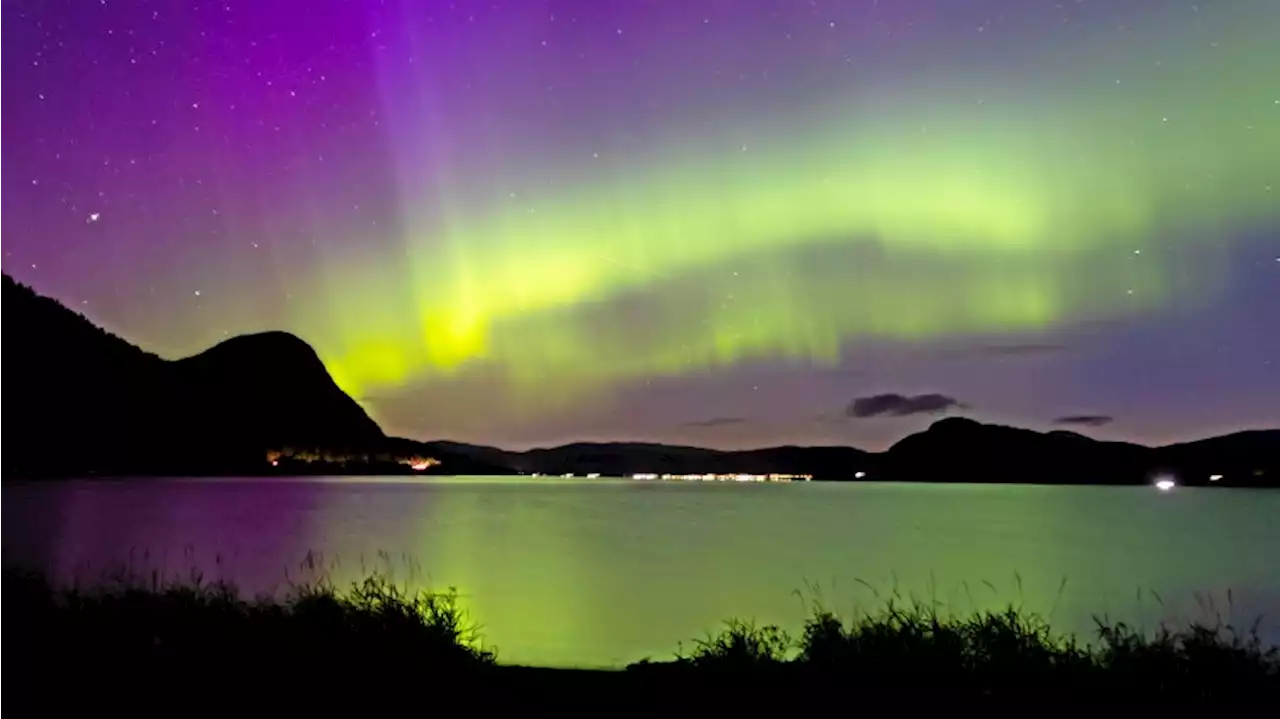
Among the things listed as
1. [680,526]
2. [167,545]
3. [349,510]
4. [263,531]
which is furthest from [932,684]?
[349,510]

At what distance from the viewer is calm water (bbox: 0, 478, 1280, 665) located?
29219 millimetres

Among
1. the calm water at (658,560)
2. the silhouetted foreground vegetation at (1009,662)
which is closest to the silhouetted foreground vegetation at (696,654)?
the silhouetted foreground vegetation at (1009,662)

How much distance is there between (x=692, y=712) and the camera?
269 inches

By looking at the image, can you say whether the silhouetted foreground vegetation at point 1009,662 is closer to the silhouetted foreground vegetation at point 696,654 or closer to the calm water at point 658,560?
the silhouetted foreground vegetation at point 696,654

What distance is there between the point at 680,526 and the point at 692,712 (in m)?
74.6

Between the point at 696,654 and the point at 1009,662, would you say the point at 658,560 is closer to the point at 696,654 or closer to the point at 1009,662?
the point at 696,654

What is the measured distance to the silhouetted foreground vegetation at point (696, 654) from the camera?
7.88m

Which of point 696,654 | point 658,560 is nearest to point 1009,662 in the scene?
point 696,654

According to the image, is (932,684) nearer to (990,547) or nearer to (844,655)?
(844,655)

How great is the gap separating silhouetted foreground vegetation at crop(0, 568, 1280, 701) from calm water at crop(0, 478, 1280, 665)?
3208 mm

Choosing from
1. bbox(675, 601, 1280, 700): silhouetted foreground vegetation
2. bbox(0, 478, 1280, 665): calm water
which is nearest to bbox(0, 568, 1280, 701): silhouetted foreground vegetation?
bbox(675, 601, 1280, 700): silhouetted foreground vegetation

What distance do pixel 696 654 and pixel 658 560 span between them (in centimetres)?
3746

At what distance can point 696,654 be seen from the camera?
10.5m

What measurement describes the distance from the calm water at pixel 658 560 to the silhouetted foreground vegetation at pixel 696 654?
3208mm
